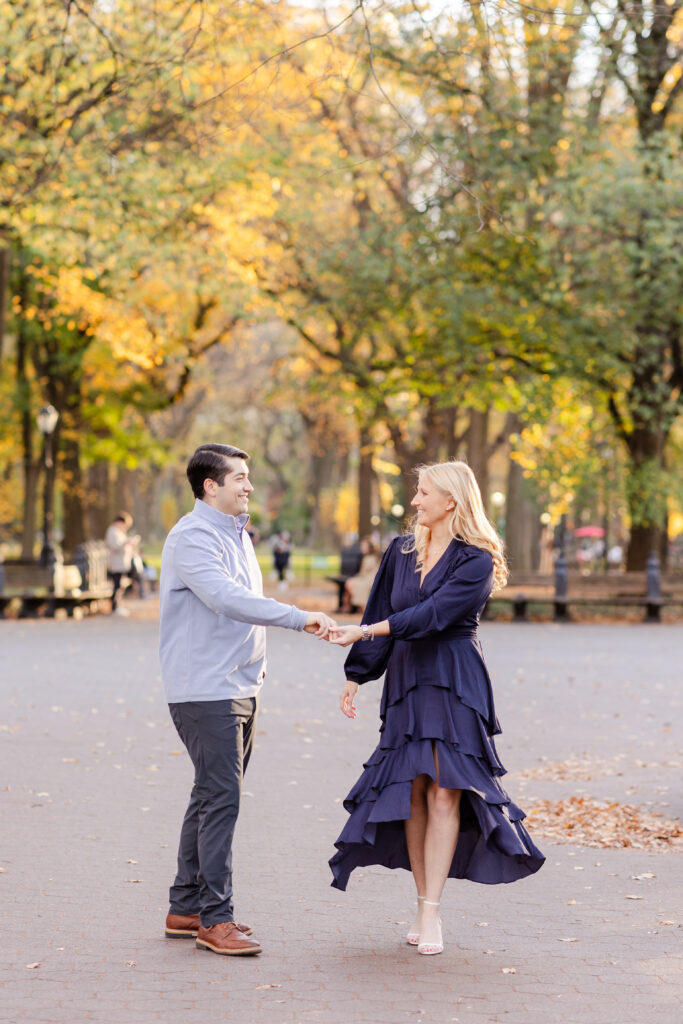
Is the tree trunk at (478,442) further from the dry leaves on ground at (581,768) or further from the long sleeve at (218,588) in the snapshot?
the long sleeve at (218,588)

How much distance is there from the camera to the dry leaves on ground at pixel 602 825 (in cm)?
707

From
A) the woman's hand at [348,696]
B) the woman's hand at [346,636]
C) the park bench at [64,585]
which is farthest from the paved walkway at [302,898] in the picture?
the park bench at [64,585]

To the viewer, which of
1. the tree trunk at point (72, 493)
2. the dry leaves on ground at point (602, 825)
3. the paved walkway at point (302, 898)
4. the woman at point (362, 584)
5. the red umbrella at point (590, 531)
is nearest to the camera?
the paved walkway at point (302, 898)

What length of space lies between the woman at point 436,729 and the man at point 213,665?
0.33 m

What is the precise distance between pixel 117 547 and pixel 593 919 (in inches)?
723

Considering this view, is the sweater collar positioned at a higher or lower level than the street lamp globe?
lower

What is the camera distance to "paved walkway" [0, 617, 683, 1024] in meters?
4.46

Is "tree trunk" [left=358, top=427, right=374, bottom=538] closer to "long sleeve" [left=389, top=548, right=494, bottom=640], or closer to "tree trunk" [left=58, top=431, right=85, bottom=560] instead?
"tree trunk" [left=58, top=431, right=85, bottom=560]

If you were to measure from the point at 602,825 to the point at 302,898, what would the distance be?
2.21m

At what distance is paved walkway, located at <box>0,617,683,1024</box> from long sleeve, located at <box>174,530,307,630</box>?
121 centimetres

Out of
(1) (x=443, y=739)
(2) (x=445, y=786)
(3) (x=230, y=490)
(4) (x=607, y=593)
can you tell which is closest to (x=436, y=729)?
(1) (x=443, y=739)

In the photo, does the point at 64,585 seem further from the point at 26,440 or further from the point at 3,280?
the point at 26,440

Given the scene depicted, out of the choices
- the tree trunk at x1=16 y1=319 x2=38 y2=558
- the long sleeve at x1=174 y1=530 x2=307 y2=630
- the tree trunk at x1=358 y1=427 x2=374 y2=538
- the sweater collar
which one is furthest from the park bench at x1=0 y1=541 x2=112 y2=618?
the long sleeve at x1=174 y1=530 x2=307 y2=630

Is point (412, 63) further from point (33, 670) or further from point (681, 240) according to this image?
point (33, 670)
